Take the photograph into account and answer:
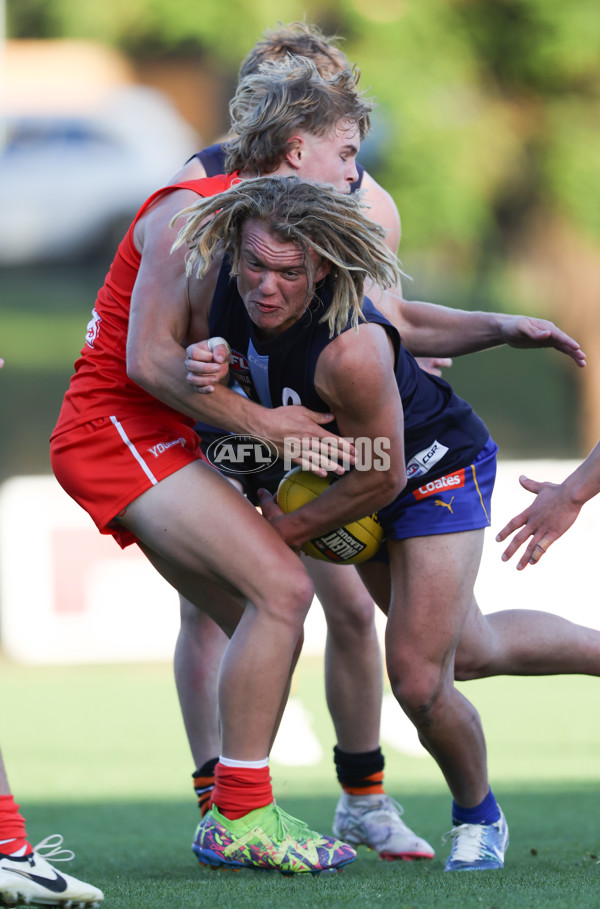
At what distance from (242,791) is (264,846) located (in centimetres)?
16

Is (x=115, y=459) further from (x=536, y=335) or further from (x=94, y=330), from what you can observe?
(x=536, y=335)

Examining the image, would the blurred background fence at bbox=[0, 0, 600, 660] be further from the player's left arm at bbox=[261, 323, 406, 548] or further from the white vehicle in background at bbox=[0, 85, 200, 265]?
the player's left arm at bbox=[261, 323, 406, 548]

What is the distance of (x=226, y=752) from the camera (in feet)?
11.8

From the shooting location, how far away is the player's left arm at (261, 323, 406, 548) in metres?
3.39

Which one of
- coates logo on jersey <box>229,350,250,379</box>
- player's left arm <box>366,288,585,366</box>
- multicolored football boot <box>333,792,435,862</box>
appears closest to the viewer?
coates logo on jersey <box>229,350,250,379</box>

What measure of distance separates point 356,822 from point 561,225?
11.2 metres

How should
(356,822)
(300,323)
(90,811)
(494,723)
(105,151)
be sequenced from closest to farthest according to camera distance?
1. (300,323)
2. (356,822)
3. (90,811)
4. (494,723)
5. (105,151)

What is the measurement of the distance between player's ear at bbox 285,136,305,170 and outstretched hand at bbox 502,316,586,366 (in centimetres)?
85

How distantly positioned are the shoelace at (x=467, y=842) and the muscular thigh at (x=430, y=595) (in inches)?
23.1

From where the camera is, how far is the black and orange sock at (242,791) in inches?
138

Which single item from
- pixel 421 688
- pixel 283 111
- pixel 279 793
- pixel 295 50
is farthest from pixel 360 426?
pixel 279 793

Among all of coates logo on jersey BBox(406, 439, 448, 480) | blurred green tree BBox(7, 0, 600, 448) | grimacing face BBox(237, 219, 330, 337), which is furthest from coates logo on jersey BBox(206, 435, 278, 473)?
blurred green tree BBox(7, 0, 600, 448)

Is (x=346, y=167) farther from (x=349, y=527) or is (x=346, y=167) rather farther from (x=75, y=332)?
(x=75, y=332)

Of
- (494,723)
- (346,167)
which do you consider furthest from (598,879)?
(494,723)
